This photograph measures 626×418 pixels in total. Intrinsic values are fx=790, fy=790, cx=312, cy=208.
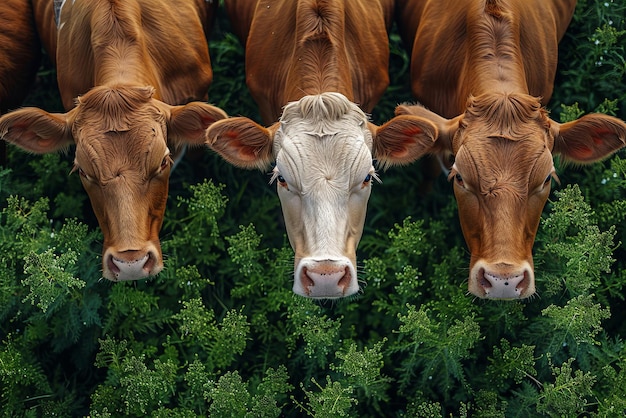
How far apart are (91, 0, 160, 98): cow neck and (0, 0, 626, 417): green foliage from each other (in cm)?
104

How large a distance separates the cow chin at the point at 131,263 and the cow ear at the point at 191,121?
0.82 m

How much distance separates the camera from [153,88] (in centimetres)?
558

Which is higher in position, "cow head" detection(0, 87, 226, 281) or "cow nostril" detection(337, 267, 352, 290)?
"cow head" detection(0, 87, 226, 281)

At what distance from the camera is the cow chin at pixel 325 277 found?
5.01m

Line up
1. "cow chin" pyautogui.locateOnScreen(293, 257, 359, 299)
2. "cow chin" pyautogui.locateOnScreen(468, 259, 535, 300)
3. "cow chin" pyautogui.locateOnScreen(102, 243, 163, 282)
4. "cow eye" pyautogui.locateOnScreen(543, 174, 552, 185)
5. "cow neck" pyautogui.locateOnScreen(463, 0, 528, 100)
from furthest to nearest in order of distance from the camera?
"cow neck" pyautogui.locateOnScreen(463, 0, 528, 100), "cow chin" pyautogui.locateOnScreen(102, 243, 163, 282), "cow eye" pyautogui.locateOnScreen(543, 174, 552, 185), "cow chin" pyautogui.locateOnScreen(468, 259, 535, 300), "cow chin" pyautogui.locateOnScreen(293, 257, 359, 299)

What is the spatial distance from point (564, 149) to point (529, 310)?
136 centimetres

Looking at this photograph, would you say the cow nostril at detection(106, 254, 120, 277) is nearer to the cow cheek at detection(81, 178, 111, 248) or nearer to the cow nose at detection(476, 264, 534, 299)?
the cow cheek at detection(81, 178, 111, 248)

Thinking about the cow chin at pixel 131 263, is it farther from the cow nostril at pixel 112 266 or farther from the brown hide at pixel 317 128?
the brown hide at pixel 317 128

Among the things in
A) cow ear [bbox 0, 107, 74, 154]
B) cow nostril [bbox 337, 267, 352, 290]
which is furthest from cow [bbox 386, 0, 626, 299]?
cow ear [bbox 0, 107, 74, 154]

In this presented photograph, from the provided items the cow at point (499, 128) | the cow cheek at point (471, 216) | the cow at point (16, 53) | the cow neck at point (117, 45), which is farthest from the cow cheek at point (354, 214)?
the cow at point (16, 53)

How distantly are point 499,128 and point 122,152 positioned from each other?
8.22ft

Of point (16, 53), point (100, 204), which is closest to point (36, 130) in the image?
point (100, 204)

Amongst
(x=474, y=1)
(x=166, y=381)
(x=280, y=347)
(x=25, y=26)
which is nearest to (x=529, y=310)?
(x=280, y=347)

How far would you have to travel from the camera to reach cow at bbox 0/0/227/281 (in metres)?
5.30
